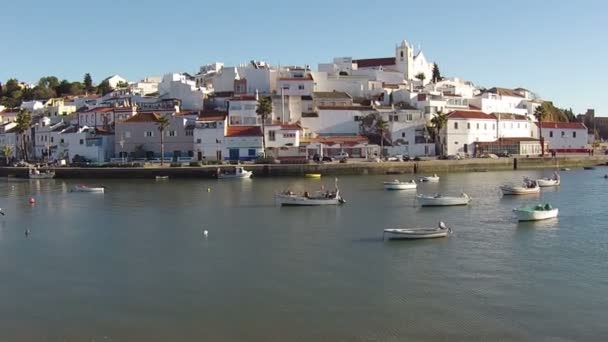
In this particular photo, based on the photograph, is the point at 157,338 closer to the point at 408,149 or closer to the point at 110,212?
the point at 110,212

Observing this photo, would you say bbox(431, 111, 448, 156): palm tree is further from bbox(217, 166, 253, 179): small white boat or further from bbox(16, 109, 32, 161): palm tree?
bbox(16, 109, 32, 161): palm tree

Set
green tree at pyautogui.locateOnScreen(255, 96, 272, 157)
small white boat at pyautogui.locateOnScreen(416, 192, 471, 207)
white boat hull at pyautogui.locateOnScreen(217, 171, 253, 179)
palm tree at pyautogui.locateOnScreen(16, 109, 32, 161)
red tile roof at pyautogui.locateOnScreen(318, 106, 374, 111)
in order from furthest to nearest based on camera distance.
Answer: red tile roof at pyautogui.locateOnScreen(318, 106, 374, 111), palm tree at pyautogui.locateOnScreen(16, 109, 32, 161), green tree at pyautogui.locateOnScreen(255, 96, 272, 157), white boat hull at pyautogui.locateOnScreen(217, 171, 253, 179), small white boat at pyautogui.locateOnScreen(416, 192, 471, 207)

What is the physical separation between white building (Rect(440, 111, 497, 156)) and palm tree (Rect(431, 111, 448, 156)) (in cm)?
45

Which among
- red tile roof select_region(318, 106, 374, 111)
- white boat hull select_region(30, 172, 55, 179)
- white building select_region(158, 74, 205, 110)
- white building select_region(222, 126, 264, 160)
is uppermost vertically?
white building select_region(158, 74, 205, 110)

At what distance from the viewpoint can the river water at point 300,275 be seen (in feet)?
53.3

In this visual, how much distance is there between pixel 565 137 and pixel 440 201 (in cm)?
5398

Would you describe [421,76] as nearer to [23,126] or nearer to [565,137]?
[565,137]

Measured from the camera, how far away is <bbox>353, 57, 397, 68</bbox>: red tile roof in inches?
4112

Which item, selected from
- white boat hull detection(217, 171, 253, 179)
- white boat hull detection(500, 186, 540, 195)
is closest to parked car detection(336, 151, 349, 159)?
white boat hull detection(217, 171, 253, 179)

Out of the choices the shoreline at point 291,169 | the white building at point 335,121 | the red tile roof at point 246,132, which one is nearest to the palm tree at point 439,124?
the shoreline at point 291,169

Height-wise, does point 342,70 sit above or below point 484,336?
above

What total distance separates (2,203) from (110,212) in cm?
1043

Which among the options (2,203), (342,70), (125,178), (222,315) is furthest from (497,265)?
(342,70)

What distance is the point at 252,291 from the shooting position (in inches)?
764
